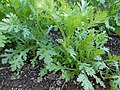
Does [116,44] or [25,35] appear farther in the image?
[116,44]

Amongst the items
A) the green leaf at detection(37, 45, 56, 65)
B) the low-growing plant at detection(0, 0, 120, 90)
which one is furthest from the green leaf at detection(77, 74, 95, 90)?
the green leaf at detection(37, 45, 56, 65)

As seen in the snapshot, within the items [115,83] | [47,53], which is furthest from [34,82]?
[115,83]

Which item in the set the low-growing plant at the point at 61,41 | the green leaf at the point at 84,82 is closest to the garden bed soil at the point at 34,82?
the low-growing plant at the point at 61,41

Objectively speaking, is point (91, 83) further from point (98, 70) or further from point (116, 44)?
point (116, 44)

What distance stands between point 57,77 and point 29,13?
2.14 ft

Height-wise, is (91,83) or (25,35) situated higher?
(25,35)

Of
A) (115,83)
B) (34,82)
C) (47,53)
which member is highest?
(47,53)

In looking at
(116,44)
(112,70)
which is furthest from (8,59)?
(116,44)

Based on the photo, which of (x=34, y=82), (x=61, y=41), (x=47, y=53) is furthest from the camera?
(x=34, y=82)

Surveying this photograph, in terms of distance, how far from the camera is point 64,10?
7.29 ft

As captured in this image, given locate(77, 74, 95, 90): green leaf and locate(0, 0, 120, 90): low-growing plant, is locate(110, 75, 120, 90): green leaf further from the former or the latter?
locate(77, 74, 95, 90): green leaf

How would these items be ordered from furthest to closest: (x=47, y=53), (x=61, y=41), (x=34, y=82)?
(x=34, y=82)
(x=47, y=53)
(x=61, y=41)

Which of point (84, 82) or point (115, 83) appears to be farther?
point (115, 83)

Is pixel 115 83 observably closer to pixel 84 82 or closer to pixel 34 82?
pixel 84 82
